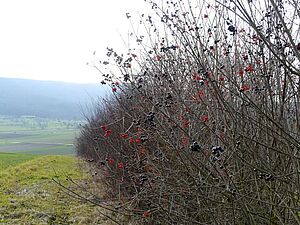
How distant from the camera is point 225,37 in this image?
3.84 m

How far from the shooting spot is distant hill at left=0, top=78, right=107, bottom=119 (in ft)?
482

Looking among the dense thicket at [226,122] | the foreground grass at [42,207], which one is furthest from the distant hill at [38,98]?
the dense thicket at [226,122]

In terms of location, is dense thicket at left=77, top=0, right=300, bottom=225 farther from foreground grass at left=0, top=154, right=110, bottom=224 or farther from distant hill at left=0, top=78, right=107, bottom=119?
distant hill at left=0, top=78, right=107, bottom=119

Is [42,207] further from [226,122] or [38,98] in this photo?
[38,98]

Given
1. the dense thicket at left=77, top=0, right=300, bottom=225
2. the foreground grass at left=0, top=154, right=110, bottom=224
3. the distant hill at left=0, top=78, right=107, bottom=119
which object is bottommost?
the distant hill at left=0, top=78, right=107, bottom=119

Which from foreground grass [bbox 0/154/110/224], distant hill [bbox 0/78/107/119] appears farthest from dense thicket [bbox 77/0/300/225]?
distant hill [bbox 0/78/107/119]

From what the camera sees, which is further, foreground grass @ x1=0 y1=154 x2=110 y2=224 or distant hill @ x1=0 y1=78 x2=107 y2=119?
distant hill @ x1=0 y1=78 x2=107 y2=119

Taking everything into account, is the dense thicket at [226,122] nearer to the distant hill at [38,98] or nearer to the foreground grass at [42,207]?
the foreground grass at [42,207]

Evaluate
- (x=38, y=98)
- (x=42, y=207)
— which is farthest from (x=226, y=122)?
(x=38, y=98)

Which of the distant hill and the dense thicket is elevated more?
the dense thicket

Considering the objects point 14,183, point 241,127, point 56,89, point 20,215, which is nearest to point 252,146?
point 241,127

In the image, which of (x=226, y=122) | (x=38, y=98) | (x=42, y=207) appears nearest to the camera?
(x=226, y=122)

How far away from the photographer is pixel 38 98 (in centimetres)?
16662

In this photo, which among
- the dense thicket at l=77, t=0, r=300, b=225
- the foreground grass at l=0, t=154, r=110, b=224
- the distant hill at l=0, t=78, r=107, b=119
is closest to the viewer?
the dense thicket at l=77, t=0, r=300, b=225
